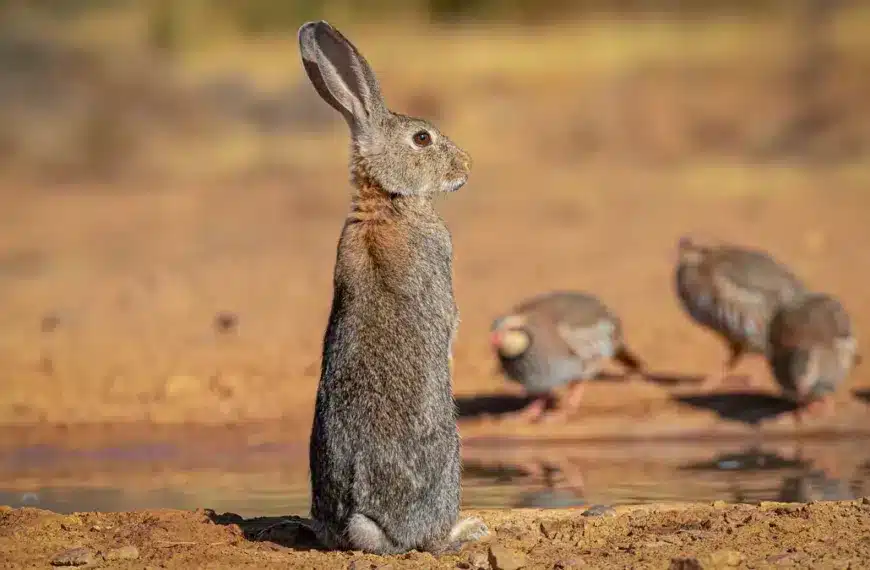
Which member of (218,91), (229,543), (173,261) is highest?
(218,91)

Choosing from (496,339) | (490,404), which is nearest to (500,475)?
(496,339)

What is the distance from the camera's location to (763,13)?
24.7m

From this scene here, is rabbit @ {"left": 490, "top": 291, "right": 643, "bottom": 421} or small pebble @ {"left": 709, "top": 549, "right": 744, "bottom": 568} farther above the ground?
rabbit @ {"left": 490, "top": 291, "right": 643, "bottom": 421}

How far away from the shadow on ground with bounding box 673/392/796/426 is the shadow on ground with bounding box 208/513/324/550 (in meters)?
4.53

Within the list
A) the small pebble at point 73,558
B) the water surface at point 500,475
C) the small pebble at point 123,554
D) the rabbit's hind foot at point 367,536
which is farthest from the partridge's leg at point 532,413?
the small pebble at point 73,558

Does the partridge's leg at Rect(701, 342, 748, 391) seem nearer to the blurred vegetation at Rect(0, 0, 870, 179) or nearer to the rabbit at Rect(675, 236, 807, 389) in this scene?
the rabbit at Rect(675, 236, 807, 389)

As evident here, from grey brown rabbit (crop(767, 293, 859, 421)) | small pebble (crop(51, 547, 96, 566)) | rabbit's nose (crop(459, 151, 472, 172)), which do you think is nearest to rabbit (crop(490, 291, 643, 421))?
grey brown rabbit (crop(767, 293, 859, 421))

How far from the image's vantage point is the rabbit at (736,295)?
1212 centimetres

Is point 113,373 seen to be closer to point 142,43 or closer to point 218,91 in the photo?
point 218,91

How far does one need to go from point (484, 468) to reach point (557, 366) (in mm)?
1755

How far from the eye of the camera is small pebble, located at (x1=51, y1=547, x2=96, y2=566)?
6613 mm

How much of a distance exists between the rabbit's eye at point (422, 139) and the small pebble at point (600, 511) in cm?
193

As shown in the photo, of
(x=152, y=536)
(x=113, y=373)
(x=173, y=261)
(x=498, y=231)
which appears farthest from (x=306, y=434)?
(x=498, y=231)

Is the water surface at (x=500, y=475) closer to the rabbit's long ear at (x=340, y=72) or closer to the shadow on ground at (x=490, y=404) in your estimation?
the shadow on ground at (x=490, y=404)
